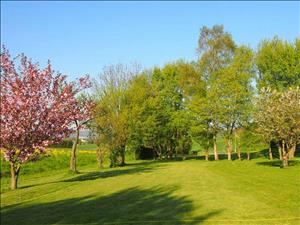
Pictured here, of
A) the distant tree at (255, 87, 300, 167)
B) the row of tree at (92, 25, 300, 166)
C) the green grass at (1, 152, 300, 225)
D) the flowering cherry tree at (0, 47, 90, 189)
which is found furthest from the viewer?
the row of tree at (92, 25, 300, 166)

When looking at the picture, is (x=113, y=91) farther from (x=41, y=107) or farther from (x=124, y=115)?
(x=41, y=107)

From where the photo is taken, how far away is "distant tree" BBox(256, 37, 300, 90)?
48875 millimetres

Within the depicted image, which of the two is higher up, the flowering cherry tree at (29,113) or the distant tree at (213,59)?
the distant tree at (213,59)

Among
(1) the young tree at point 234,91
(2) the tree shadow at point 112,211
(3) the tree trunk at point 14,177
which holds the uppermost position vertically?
(1) the young tree at point 234,91

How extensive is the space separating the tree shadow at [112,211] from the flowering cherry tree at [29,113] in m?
6.50

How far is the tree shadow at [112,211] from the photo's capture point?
12.3m

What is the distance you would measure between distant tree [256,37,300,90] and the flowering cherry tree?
31.9 metres

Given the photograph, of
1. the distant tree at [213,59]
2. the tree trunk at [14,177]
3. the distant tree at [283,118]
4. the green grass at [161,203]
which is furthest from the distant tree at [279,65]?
the tree trunk at [14,177]

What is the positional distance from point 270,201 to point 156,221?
16.8 ft

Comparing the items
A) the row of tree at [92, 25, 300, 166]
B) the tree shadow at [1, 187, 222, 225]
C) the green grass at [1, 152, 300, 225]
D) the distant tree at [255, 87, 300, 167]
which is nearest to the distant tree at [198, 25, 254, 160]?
the row of tree at [92, 25, 300, 166]

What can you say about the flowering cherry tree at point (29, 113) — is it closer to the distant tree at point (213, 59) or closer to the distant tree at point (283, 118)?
the distant tree at point (283, 118)

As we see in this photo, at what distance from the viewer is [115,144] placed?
1625 inches

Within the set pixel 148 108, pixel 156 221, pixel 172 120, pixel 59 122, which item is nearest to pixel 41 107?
pixel 59 122

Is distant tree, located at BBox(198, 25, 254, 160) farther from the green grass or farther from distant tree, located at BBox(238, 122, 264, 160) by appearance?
the green grass
